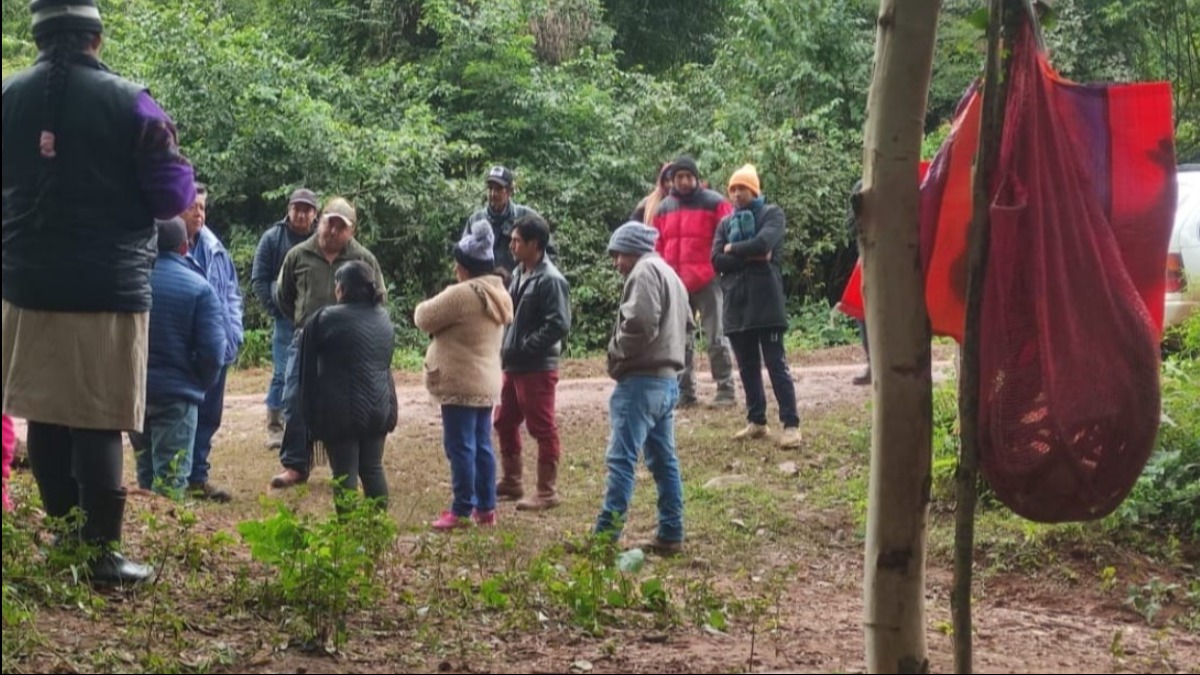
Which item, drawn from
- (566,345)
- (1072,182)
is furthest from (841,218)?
(1072,182)

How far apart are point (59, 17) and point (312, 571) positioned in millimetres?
2158

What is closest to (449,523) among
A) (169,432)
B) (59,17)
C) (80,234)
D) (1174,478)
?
(169,432)

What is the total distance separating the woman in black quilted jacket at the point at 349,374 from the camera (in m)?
7.55

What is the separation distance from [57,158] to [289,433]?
4.30 meters

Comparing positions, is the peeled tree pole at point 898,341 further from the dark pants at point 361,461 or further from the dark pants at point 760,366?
the dark pants at point 760,366

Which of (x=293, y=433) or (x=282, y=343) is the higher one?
(x=282, y=343)

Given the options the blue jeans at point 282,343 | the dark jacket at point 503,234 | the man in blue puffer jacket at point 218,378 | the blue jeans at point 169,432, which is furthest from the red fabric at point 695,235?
the blue jeans at point 169,432

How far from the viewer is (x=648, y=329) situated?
745cm

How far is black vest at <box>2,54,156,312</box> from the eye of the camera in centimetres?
500

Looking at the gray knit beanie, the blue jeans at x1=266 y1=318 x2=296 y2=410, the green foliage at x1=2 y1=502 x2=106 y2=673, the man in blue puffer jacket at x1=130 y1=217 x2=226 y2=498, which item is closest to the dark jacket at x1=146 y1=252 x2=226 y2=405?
the man in blue puffer jacket at x1=130 y1=217 x2=226 y2=498

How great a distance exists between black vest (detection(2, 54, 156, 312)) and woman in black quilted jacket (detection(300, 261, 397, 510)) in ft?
8.04

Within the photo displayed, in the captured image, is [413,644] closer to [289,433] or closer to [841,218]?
[289,433]

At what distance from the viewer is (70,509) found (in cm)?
523

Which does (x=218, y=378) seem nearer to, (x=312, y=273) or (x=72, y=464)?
(x=312, y=273)
